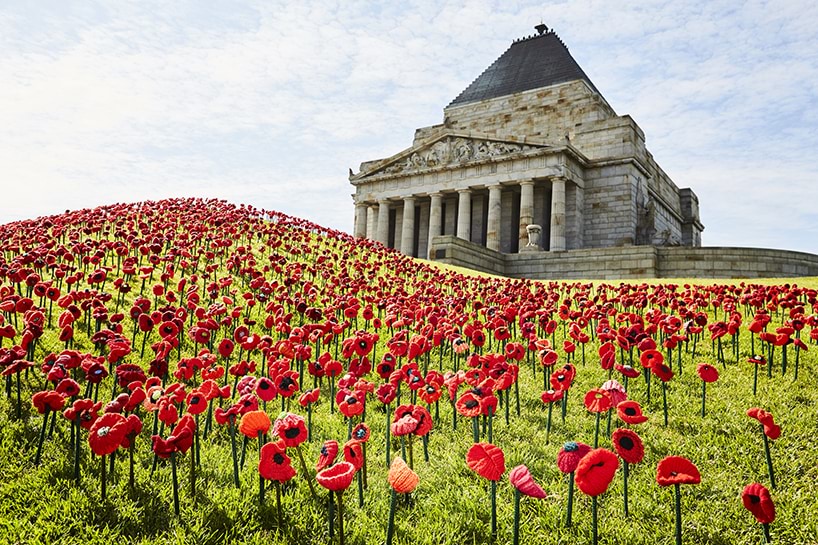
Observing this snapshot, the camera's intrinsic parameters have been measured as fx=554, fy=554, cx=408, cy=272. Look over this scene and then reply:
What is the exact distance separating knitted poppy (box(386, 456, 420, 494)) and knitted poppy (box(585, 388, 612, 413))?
1.71 meters

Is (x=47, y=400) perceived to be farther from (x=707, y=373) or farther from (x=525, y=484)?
(x=707, y=373)

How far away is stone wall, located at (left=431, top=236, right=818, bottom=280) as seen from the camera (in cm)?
2600

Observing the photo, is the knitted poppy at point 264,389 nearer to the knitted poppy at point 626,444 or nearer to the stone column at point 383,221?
the knitted poppy at point 626,444

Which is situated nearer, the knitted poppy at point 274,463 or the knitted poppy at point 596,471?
the knitted poppy at point 596,471

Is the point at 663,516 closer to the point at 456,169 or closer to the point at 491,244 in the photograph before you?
the point at 491,244

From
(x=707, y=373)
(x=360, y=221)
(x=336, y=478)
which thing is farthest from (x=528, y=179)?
(x=336, y=478)

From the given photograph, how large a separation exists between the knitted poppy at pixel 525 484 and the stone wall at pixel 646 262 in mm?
23804

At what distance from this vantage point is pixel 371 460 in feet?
15.3

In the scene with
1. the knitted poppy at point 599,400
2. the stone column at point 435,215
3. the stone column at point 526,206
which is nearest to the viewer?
the knitted poppy at point 599,400

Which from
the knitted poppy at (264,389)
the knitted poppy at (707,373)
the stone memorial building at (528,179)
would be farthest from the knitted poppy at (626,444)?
the stone memorial building at (528,179)

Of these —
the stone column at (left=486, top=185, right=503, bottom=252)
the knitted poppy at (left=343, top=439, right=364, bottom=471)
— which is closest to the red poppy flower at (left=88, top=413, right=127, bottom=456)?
the knitted poppy at (left=343, top=439, right=364, bottom=471)

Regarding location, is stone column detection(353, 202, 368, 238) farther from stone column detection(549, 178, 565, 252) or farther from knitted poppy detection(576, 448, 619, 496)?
knitted poppy detection(576, 448, 619, 496)

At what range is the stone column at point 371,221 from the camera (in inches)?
1842

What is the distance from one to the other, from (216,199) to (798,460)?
20.5m
